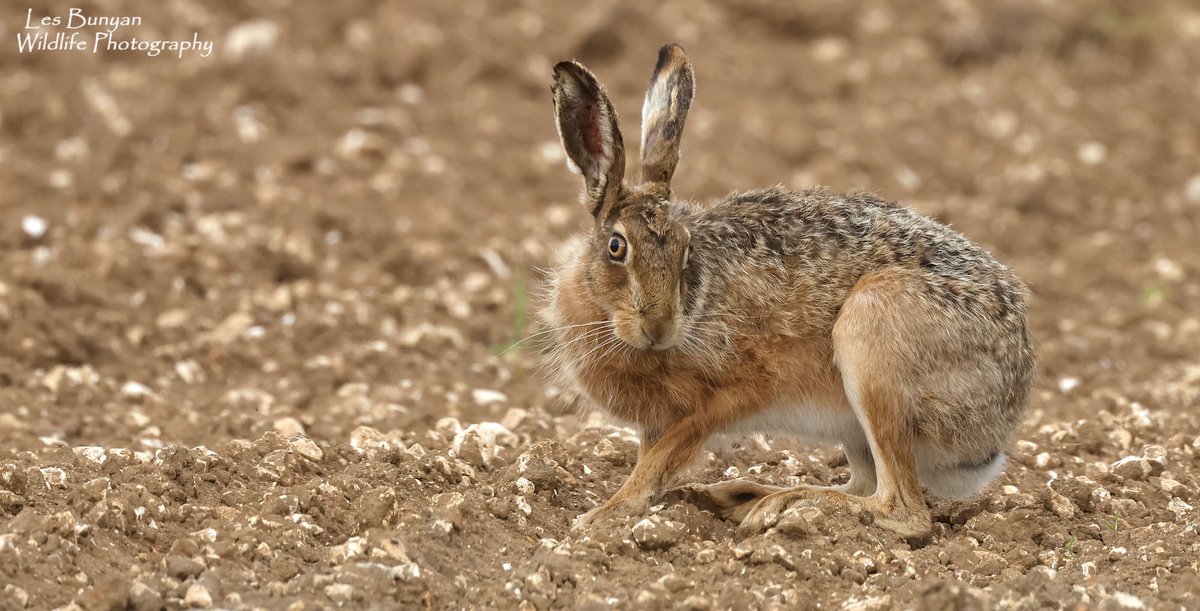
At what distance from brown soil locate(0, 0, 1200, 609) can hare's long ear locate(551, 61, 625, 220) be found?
1.16m

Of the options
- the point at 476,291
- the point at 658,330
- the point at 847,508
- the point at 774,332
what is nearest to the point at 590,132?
the point at 658,330

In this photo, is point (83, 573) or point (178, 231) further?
point (178, 231)

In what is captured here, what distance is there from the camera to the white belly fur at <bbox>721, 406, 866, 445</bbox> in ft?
19.9

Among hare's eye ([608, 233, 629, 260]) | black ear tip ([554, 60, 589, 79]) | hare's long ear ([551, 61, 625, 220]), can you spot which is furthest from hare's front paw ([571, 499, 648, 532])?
black ear tip ([554, 60, 589, 79])

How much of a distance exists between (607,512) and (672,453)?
0.40m

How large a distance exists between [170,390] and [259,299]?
1.16 metres

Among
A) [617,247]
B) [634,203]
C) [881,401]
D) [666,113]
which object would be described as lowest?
[881,401]

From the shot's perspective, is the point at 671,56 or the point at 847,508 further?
the point at 671,56

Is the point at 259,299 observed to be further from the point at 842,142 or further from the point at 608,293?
the point at 842,142

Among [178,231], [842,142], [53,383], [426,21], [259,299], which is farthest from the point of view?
[426,21]

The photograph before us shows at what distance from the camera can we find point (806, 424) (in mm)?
6137

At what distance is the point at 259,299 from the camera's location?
9.00 m

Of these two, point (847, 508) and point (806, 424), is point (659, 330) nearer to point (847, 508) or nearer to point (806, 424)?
point (806, 424)

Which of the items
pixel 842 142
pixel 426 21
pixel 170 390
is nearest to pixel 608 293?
pixel 170 390
